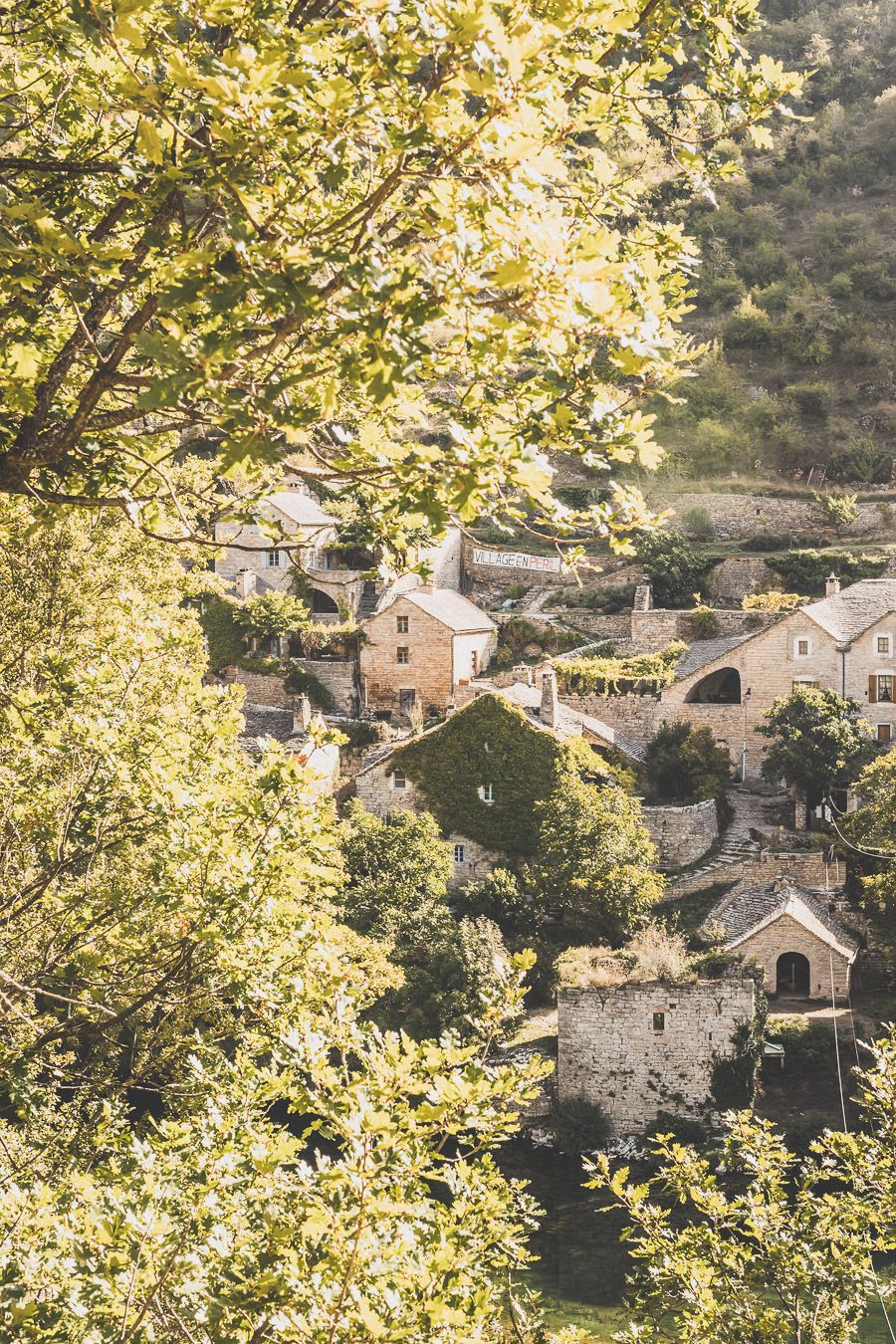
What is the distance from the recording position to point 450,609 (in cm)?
3391

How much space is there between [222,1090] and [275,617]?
28986 millimetres

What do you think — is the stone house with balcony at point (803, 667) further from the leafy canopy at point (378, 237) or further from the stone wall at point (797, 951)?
the leafy canopy at point (378, 237)

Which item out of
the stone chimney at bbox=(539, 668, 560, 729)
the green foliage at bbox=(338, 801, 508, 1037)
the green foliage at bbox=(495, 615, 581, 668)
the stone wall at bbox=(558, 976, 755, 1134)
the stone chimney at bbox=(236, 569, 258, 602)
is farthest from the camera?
the stone chimney at bbox=(236, 569, 258, 602)

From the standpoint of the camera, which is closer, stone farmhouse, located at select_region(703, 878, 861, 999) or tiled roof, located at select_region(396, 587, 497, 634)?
stone farmhouse, located at select_region(703, 878, 861, 999)

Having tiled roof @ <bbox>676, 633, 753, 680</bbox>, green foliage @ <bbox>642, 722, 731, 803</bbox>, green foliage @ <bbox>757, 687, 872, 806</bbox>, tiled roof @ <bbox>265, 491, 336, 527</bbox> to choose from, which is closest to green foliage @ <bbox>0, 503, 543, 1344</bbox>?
green foliage @ <bbox>757, 687, 872, 806</bbox>

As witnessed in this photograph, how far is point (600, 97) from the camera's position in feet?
11.1

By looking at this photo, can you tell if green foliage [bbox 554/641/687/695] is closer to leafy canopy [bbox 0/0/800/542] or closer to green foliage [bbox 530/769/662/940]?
green foliage [bbox 530/769/662/940]

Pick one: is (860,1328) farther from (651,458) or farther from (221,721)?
(651,458)

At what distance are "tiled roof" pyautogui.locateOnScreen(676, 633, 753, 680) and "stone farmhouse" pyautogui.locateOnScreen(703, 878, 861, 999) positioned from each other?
31.7ft

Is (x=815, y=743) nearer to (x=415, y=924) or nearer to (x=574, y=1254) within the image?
(x=415, y=924)

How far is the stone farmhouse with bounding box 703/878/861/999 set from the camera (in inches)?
854

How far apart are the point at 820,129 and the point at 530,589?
39.6 meters

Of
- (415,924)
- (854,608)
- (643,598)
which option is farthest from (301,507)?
(415,924)

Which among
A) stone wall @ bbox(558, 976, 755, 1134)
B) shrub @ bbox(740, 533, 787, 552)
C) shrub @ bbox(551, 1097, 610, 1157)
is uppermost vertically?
shrub @ bbox(740, 533, 787, 552)
